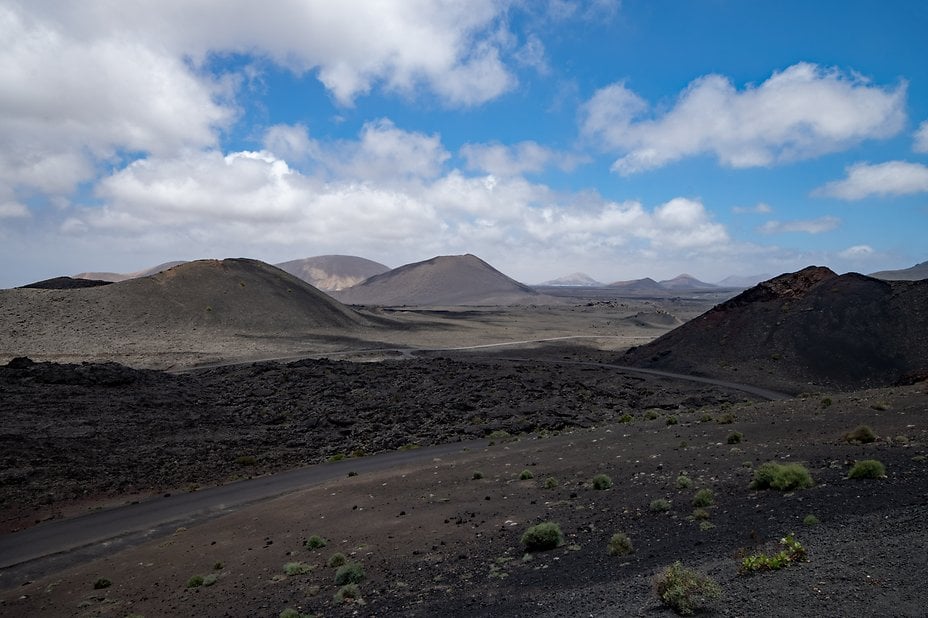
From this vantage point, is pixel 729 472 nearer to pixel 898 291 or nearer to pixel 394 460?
pixel 394 460

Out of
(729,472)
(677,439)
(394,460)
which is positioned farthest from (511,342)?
(729,472)

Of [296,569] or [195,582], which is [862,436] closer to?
[296,569]

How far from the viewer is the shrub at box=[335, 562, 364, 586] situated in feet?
38.7

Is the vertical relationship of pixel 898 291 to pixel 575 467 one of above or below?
above

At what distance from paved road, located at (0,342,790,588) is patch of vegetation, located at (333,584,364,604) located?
36.1ft

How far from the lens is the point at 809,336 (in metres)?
47.4

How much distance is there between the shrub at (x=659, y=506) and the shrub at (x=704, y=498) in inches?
23.8

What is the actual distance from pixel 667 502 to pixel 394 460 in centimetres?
1687

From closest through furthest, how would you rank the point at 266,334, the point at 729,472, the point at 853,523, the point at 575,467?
the point at 853,523 → the point at 729,472 → the point at 575,467 → the point at 266,334

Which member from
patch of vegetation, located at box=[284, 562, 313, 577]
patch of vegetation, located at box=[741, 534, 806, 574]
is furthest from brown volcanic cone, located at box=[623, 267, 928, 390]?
patch of vegetation, located at box=[284, 562, 313, 577]

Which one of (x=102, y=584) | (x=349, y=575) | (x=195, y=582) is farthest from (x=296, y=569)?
(x=102, y=584)

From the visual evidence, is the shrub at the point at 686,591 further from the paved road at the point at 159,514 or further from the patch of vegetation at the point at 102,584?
the paved road at the point at 159,514

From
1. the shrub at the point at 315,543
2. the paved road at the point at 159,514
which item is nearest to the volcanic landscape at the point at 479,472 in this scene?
the paved road at the point at 159,514

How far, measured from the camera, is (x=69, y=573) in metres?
15.6
